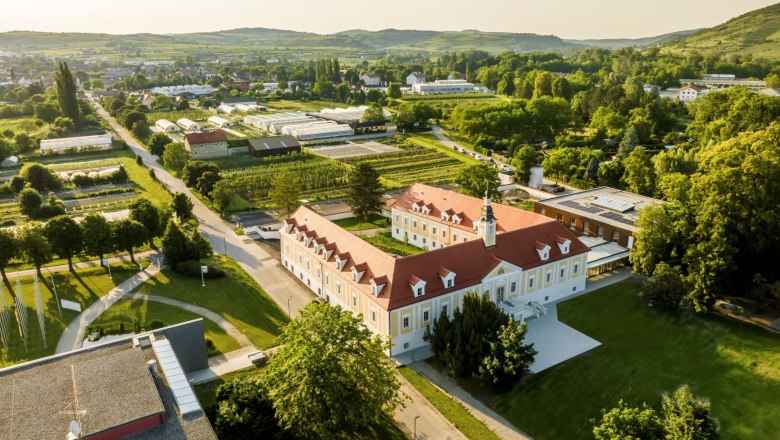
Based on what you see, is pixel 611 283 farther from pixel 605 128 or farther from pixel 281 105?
pixel 281 105

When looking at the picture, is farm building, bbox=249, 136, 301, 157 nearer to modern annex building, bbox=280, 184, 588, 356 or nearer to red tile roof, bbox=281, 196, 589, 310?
modern annex building, bbox=280, 184, 588, 356

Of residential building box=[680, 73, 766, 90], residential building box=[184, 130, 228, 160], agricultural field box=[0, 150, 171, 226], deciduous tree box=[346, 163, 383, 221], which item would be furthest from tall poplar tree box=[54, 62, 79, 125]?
residential building box=[680, 73, 766, 90]

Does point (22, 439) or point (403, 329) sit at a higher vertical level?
point (22, 439)

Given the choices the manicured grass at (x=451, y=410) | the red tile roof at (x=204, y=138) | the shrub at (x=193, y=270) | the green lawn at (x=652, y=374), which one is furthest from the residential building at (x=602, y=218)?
the red tile roof at (x=204, y=138)

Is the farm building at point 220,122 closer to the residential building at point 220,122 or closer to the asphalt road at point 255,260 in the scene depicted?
the residential building at point 220,122

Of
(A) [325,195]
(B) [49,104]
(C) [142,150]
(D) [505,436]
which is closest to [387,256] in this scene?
(D) [505,436]
